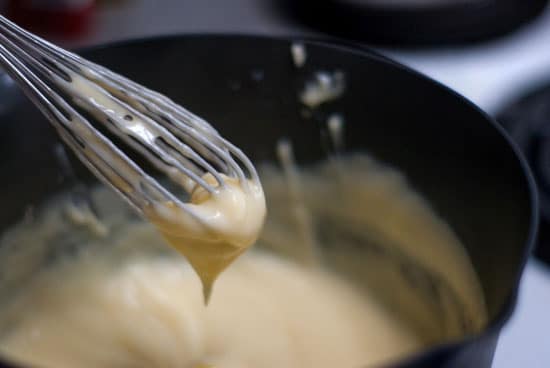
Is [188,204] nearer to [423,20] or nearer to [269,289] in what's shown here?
[269,289]

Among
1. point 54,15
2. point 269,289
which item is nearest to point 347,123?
point 269,289

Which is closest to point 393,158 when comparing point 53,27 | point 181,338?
point 181,338

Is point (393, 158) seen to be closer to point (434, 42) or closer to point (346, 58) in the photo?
point (346, 58)

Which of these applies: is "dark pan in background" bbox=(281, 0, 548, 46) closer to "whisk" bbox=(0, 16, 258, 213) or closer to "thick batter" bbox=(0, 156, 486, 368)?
"thick batter" bbox=(0, 156, 486, 368)

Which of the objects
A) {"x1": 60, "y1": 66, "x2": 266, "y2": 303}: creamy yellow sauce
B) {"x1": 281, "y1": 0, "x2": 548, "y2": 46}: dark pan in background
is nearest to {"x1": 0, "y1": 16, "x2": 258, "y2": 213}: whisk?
{"x1": 60, "y1": 66, "x2": 266, "y2": 303}: creamy yellow sauce

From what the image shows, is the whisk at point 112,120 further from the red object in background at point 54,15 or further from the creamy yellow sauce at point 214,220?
the red object in background at point 54,15

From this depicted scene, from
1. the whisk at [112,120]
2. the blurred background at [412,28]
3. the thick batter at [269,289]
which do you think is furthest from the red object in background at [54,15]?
the whisk at [112,120]
